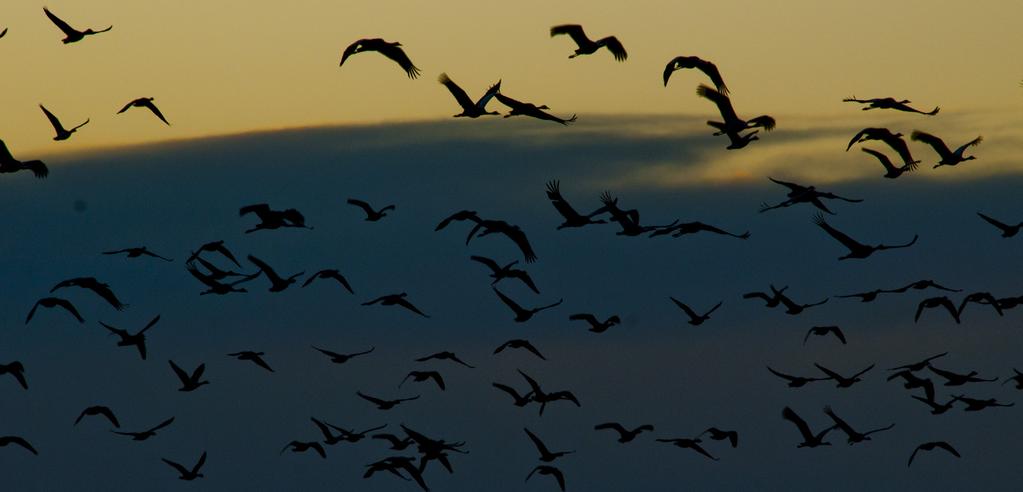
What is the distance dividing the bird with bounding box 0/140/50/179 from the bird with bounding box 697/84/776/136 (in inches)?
990

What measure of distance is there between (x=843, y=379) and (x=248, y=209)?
92.7 ft

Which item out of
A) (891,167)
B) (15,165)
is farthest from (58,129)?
(891,167)

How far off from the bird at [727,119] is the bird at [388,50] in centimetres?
1239

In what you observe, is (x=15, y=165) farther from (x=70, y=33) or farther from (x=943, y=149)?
(x=943, y=149)

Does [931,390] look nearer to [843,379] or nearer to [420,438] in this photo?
[843,379]

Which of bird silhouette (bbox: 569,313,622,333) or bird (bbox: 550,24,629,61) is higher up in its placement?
bird (bbox: 550,24,629,61)

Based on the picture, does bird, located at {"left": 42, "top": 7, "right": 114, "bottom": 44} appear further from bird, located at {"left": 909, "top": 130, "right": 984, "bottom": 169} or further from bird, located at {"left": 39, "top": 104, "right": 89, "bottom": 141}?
bird, located at {"left": 909, "top": 130, "right": 984, "bottom": 169}

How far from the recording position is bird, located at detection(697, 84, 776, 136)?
2970 inches

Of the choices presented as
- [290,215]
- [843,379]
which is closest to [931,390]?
[843,379]

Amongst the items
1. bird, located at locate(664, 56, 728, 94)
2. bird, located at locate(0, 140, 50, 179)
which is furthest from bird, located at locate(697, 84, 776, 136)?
bird, located at locate(0, 140, 50, 179)

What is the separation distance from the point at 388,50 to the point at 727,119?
14360 mm

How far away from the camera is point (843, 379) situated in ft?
284

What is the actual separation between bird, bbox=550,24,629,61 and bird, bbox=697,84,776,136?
4.72 m

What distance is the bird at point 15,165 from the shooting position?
7375cm
